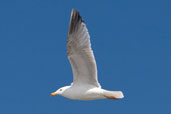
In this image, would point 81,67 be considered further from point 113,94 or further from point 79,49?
point 113,94

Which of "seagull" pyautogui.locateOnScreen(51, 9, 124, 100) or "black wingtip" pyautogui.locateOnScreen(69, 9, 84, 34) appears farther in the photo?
"black wingtip" pyautogui.locateOnScreen(69, 9, 84, 34)

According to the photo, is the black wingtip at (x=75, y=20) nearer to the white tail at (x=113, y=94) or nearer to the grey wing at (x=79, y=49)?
the grey wing at (x=79, y=49)

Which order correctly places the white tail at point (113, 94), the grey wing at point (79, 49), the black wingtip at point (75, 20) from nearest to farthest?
the grey wing at point (79, 49) < the black wingtip at point (75, 20) < the white tail at point (113, 94)

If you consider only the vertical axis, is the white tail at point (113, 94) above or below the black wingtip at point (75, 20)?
below

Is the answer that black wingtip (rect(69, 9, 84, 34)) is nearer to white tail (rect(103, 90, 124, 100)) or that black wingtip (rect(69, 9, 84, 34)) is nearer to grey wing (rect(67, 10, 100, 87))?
grey wing (rect(67, 10, 100, 87))

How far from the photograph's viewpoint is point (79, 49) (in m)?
16.5

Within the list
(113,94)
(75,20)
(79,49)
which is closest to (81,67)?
(79,49)

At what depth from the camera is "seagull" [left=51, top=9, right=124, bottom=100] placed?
54.3ft

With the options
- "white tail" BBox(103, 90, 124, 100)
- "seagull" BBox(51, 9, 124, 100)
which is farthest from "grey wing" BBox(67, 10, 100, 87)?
"white tail" BBox(103, 90, 124, 100)

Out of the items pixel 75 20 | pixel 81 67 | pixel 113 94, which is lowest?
pixel 113 94

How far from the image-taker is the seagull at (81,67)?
54.3 feet

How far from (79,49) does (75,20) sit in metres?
0.96

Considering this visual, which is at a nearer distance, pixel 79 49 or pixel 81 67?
pixel 79 49

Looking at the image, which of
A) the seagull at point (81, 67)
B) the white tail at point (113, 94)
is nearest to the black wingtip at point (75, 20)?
the seagull at point (81, 67)
